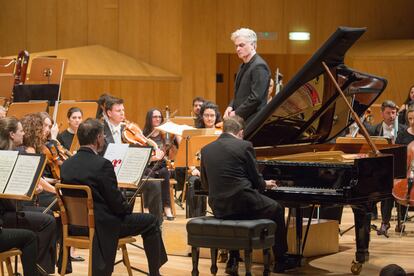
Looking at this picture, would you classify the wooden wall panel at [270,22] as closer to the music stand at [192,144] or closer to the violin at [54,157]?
the music stand at [192,144]

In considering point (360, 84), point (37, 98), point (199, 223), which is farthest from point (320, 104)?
point (37, 98)

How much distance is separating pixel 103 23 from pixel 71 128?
5883 mm

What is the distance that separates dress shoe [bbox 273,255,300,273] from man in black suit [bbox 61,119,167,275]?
3.96 ft

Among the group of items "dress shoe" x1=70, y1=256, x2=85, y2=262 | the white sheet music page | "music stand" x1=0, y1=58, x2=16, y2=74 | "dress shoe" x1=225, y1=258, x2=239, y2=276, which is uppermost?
"music stand" x1=0, y1=58, x2=16, y2=74

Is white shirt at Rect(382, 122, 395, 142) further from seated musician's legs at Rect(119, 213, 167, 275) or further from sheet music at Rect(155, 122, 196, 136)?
seated musician's legs at Rect(119, 213, 167, 275)

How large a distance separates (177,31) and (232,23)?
935 millimetres

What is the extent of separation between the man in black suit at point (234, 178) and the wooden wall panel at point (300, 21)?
8.65 m

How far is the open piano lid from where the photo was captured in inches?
237

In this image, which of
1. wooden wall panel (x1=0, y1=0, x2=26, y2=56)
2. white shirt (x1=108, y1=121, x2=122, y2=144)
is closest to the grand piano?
white shirt (x1=108, y1=121, x2=122, y2=144)

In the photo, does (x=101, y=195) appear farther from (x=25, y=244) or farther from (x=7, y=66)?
(x=7, y=66)

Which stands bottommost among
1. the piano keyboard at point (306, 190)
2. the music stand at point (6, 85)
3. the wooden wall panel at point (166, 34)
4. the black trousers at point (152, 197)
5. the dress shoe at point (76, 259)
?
the dress shoe at point (76, 259)

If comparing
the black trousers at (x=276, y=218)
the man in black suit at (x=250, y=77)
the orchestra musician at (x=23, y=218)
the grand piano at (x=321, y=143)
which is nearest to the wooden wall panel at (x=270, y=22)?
the grand piano at (x=321, y=143)

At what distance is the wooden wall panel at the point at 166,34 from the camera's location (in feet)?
45.1

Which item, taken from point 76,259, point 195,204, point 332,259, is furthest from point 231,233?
point 195,204
